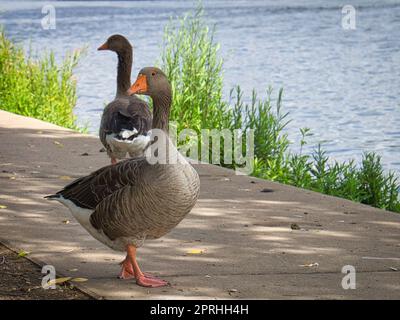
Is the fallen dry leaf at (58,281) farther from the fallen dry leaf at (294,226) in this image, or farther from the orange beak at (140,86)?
the fallen dry leaf at (294,226)

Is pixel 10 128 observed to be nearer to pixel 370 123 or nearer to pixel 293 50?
pixel 370 123

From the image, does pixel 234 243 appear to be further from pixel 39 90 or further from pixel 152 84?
A: pixel 39 90

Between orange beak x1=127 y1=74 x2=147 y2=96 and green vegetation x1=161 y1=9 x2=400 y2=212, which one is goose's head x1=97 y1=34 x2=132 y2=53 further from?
orange beak x1=127 y1=74 x2=147 y2=96

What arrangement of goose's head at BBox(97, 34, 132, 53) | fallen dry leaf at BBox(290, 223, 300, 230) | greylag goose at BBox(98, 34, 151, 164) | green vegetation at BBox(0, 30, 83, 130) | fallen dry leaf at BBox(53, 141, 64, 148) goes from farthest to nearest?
green vegetation at BBox(0, 30, 83, 130), fallen dry leaf at BBox(53, 141, 64, 148), goose's head at BBox(97, 34, 132, 53), greylag goose at BBox(98, 34, 151, 164), fallen dry leaf at BBox(290, 223, 300, 230)

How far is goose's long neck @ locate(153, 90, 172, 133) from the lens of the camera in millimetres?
6590

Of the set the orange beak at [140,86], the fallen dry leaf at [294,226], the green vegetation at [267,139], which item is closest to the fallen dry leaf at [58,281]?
the orange beak at [140,86]

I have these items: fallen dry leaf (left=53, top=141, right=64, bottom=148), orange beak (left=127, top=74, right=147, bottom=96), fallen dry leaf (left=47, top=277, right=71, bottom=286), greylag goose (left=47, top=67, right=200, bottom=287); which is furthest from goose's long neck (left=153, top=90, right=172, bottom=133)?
fallen dry leaf (left=53, top=141, right=64, bottom=148)

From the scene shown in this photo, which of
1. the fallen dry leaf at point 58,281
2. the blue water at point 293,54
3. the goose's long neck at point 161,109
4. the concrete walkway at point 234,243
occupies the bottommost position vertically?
the fallen dry leaf at point 58,281

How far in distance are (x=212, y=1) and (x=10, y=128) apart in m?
33.6

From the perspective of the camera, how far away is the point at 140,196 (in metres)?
6.24

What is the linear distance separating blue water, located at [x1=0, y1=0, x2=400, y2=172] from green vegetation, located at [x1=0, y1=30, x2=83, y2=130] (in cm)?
67

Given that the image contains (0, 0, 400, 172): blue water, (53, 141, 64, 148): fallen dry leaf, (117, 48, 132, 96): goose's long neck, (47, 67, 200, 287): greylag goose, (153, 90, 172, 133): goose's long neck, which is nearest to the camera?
(47, 67, 200, 287): greylag goose

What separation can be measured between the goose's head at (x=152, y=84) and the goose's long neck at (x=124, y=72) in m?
3.85

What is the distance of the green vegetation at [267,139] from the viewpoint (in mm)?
10789
